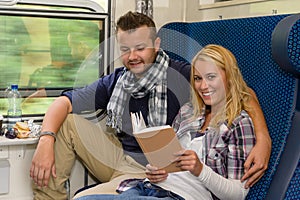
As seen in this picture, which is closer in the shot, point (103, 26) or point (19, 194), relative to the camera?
point (19, 194)

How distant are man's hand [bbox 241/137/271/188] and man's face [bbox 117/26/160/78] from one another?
31.5 inches

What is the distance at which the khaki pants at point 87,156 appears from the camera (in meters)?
2.37

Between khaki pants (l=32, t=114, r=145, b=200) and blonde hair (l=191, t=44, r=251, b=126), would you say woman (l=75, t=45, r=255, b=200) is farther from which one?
khaki pants (l=32, t=114, r=145, b=200)

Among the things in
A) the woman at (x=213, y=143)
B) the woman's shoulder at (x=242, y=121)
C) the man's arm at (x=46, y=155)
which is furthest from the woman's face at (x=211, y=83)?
the man's arm at (x=46, y=155)

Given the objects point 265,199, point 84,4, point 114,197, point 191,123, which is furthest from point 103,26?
point 265,199

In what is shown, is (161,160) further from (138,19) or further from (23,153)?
(23,153)

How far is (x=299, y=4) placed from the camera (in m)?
2.23

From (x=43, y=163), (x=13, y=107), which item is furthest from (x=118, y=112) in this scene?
(x=13, y=107)

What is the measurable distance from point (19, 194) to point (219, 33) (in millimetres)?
1464

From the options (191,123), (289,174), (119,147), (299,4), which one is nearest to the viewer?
(289,174)

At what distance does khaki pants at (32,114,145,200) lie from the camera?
2.37m

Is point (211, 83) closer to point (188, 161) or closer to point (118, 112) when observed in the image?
point (188, 161)

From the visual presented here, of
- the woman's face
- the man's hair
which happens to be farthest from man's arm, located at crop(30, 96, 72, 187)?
the woman's face

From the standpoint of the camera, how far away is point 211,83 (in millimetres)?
1928
